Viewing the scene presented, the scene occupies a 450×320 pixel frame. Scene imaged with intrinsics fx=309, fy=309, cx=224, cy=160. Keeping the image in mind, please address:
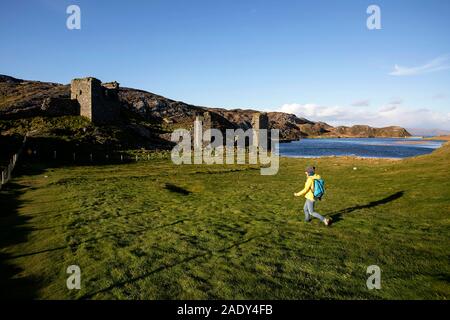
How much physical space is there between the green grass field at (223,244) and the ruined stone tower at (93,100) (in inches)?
2345

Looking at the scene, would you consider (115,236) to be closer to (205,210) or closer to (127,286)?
(127,286)

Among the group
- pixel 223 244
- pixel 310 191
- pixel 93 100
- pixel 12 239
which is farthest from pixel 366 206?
pixel 93 100

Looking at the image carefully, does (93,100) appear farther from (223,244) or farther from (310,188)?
(223,244)

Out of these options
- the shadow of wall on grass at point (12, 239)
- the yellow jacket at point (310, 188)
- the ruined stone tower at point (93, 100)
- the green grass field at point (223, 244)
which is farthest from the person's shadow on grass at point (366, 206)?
the ruined stone tower at point (93, 100)

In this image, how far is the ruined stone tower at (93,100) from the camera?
8038 cm

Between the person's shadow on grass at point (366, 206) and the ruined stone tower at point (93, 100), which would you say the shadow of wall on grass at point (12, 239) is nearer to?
the person's shadow on grass at point (366, 206)

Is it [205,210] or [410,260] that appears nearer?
[410,260]

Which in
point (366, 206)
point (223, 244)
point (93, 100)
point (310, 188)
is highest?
point (93, 100)

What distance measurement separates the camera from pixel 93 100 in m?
80.3

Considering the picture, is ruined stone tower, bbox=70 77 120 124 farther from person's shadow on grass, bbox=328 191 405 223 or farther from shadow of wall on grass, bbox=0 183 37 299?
person's shadow on grass, bbox=328 191 405 223

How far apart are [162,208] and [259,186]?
12668 mm

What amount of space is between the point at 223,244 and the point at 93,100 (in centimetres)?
7734
